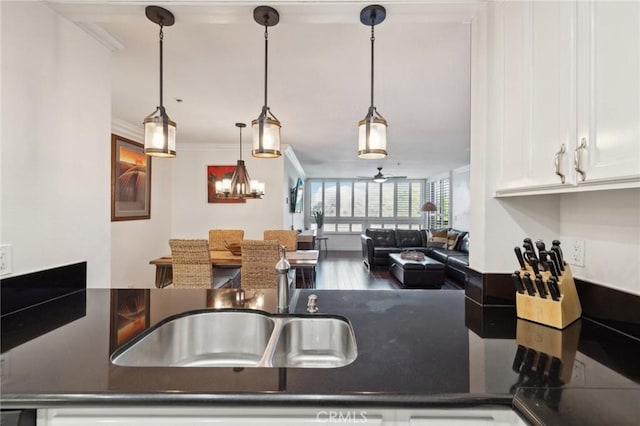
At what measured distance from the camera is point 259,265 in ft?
9.45

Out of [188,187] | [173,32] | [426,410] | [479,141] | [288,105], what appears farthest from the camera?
[188,187]

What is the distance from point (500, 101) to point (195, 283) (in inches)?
112

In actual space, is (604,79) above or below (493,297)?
above

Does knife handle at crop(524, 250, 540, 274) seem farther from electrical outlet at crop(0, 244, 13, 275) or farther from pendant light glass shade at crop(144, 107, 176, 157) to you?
electrical outlet at crop(0, 244, 13, 275)

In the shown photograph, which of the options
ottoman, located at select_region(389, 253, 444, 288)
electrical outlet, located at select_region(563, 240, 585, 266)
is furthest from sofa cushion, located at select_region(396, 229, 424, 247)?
electrical outlet, located at select_region(563, 240, 585, 266)

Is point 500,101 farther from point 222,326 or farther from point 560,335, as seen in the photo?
point 222,326

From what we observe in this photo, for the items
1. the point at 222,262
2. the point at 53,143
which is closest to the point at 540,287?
the point at 53,143

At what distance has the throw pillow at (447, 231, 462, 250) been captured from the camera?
6566 mm

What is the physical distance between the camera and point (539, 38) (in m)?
1.08

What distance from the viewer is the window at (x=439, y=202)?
865 cm

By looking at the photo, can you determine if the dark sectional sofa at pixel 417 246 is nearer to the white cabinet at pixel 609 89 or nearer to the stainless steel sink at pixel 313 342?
the stainless steel sink at pixel 313 342

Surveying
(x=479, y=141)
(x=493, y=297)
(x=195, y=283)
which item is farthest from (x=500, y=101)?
(x=195, y=283)

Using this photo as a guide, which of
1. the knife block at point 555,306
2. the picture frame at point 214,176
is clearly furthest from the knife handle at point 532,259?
the picture frame at point 214,176

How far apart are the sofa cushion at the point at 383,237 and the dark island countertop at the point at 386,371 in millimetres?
6120
